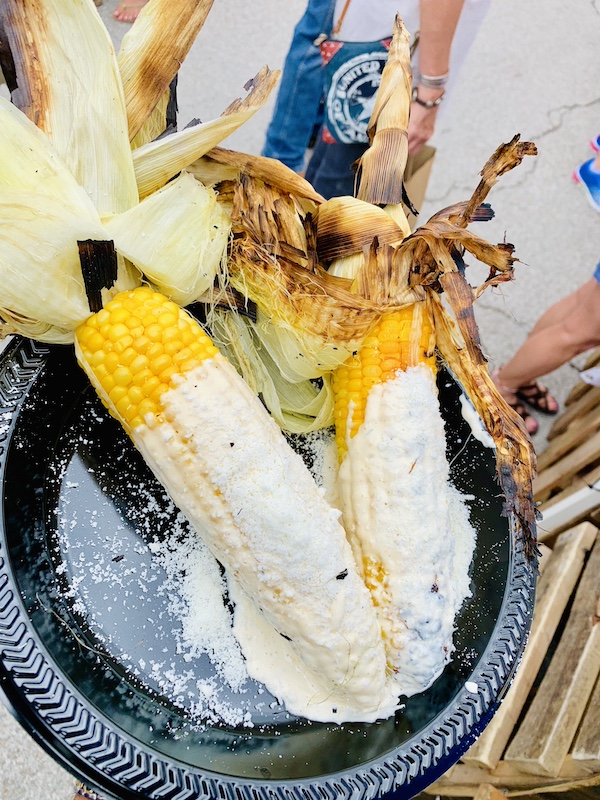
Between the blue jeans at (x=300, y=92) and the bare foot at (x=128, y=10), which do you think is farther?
the bare foot at (x=128, y=10)

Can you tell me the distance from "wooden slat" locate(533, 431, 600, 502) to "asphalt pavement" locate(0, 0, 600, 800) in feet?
0.85

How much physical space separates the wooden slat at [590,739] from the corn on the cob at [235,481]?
488 mm

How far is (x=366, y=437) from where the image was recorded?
753 mm

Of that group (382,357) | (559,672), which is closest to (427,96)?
(382,357)

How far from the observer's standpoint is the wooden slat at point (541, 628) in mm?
1121

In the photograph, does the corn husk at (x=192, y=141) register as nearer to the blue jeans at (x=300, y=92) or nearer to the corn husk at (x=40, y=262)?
the corn husk at (x=40, y=262)

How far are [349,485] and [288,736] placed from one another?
0.29 metres

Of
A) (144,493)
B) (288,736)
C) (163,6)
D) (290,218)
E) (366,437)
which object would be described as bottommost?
(288,736)

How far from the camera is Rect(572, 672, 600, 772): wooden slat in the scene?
96cm

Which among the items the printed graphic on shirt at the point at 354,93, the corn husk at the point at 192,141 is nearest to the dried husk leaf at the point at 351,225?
the corn husk at the point at 192,141

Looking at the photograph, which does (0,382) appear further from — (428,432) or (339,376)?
(428,432)

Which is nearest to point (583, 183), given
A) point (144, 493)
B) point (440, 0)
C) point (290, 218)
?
point (440, 0)

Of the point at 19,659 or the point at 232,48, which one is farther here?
the point at 232,48

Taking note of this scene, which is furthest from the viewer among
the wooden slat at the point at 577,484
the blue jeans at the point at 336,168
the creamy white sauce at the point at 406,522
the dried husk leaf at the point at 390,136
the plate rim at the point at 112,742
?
the blue jeans at the point at 336,168
